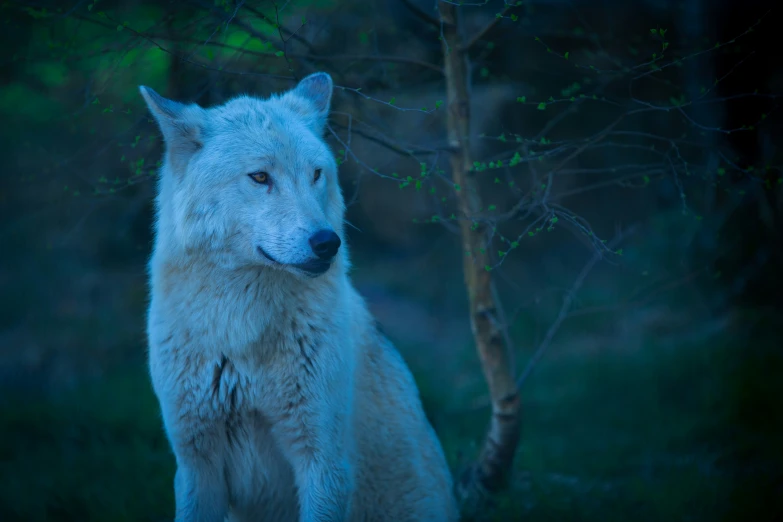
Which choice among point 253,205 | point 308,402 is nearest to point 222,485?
point 308,402

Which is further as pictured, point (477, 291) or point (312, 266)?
point (477, 291)

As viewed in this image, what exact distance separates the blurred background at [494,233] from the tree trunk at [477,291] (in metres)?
0.20

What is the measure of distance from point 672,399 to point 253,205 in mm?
4539

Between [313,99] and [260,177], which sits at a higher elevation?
[313,99]

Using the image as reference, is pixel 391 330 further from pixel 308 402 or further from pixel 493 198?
pixel 308 402

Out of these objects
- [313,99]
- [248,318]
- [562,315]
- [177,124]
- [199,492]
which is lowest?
[199,492]

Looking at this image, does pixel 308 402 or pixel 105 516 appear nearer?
pixel 308 402

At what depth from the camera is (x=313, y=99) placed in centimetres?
348

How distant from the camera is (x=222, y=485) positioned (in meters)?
3.15

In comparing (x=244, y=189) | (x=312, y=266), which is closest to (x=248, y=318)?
(x=312, y=266)

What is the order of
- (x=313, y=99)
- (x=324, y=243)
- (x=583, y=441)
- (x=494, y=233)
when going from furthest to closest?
(x=583, y=441), (x=494, y=233), (x=313, y=99), (x=324, y=243)

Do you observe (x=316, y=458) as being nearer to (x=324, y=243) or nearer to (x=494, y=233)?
(x=324, y=243)

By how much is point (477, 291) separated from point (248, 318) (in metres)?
1.81

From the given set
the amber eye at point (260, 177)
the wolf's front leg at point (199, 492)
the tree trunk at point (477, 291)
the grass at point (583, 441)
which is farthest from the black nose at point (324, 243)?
the grass at point (583, 441)
